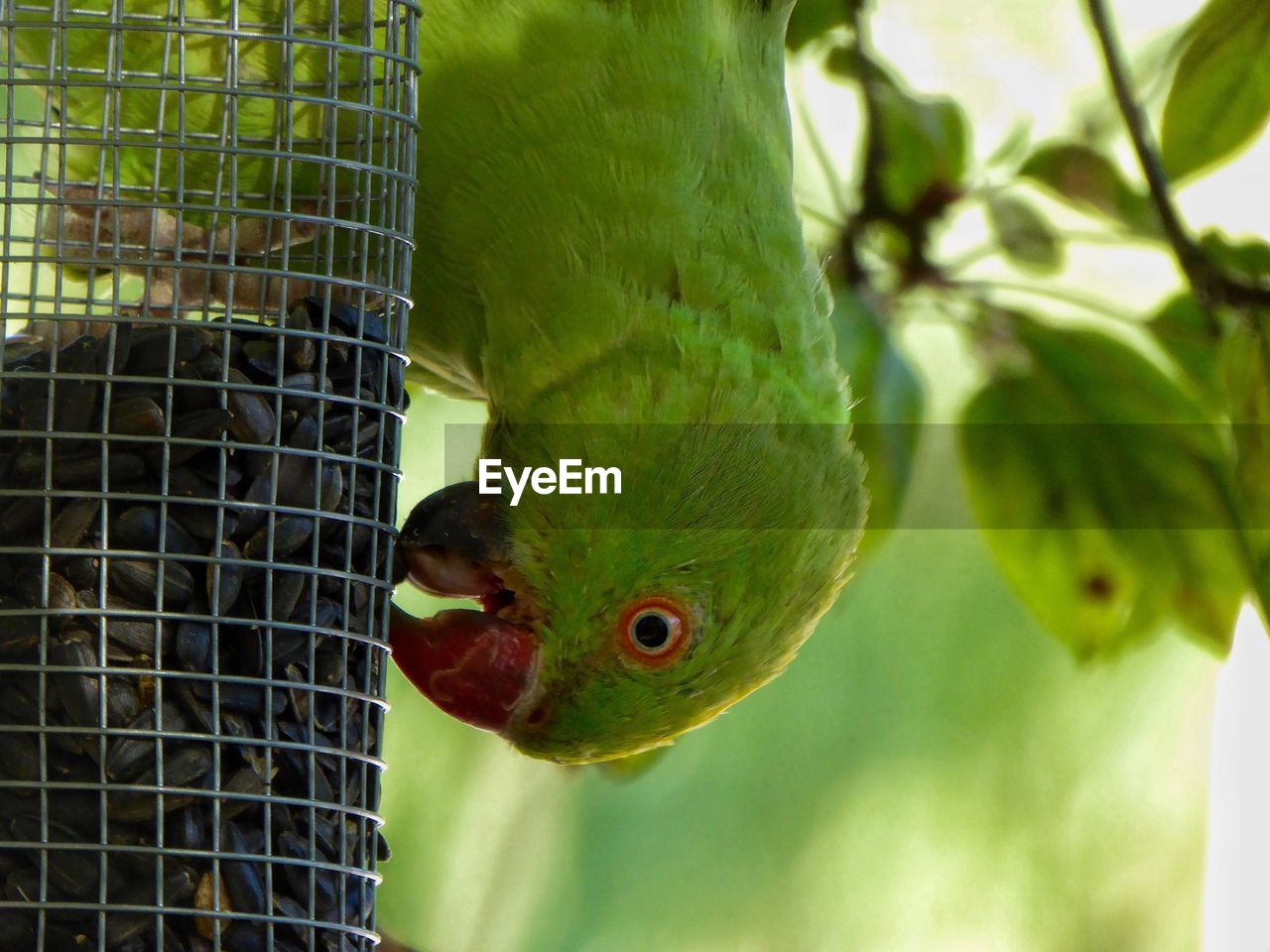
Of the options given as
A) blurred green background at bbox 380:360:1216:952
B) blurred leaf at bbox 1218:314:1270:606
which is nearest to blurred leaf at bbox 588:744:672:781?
blurred leaf at bbox 1218:314:1270:606

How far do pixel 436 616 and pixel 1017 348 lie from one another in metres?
1.64

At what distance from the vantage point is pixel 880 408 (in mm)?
3756

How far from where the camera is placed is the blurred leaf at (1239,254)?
3.68 metres

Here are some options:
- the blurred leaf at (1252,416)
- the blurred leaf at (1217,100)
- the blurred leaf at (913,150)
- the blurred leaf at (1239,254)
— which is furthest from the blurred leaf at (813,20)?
the blurred leaf at (1252,416)

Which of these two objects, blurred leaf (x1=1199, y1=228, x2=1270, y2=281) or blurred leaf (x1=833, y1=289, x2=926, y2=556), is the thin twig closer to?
blurred leaf (x1=1199, y1=228, x2=1270, y2=281)

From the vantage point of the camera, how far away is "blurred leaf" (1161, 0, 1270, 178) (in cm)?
367

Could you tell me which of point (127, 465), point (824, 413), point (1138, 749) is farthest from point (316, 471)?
point (1138, 749)

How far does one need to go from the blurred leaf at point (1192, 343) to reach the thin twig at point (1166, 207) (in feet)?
0.33

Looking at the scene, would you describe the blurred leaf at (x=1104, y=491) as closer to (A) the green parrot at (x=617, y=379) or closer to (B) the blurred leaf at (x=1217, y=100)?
(B) the blurred leaf at (x=1217, y=100)

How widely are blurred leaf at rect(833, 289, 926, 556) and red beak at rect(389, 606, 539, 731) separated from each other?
3.53ft

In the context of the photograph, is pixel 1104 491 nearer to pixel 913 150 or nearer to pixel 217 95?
pixel 913 150

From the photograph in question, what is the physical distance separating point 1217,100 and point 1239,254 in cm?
36

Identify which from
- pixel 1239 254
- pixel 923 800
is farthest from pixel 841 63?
pixel 923 800

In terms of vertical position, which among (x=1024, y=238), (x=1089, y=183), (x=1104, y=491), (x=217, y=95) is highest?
(x=1089, y=183)
